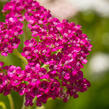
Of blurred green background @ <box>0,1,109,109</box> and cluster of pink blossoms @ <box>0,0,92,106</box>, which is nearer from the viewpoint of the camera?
cluster of pink blossoms @ <box>0,0,92,106</box>

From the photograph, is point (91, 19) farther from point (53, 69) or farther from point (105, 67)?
point (53, 69)

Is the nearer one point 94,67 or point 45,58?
point 45,58

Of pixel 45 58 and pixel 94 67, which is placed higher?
pixel 94 67

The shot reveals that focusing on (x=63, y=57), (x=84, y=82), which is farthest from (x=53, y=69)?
(x=84, y=82)

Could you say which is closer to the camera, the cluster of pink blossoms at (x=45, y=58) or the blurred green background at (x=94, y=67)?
the cluster of pink blossoms at (x=45, y=58)
